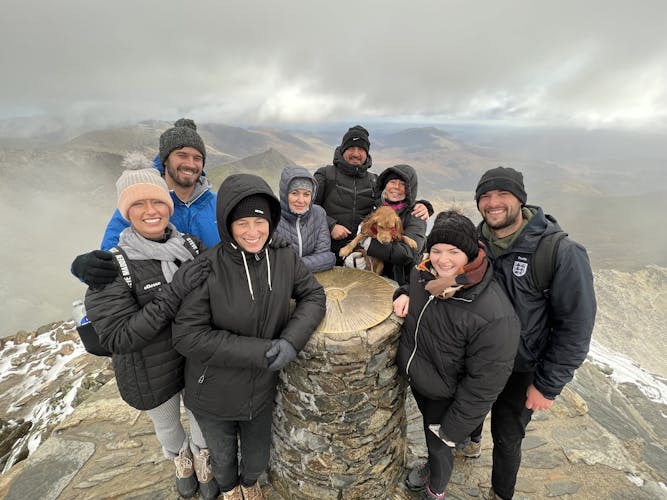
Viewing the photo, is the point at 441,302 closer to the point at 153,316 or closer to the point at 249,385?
the point at 249,385

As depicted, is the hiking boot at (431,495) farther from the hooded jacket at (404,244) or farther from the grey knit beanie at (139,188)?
the grey knit beanie at (139,188)

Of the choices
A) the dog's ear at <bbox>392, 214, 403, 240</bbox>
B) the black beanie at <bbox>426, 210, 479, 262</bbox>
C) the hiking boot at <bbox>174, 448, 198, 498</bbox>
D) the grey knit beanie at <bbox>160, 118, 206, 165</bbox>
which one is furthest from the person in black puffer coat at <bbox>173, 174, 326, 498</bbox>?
the dog's ear at <bbox>392, 214, 403, 240</bbox>

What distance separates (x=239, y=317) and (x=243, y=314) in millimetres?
44

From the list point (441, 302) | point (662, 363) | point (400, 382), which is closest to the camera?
point (441, 302)

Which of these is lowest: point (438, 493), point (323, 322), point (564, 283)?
point (438, 493)

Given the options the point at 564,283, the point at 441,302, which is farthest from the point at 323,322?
the point at 564,283

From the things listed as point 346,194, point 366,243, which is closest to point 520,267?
point 366,243

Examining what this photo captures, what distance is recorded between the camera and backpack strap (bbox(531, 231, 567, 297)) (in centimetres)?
308

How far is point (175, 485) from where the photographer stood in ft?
15.2

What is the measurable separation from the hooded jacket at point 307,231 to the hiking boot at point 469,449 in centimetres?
363

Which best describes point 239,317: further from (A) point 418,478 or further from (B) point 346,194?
(A) point 418,478

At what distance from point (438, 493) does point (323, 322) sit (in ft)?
9.05

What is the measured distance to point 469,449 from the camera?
16.9ft

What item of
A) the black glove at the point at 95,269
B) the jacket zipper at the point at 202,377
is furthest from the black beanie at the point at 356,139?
the jacket zipper at the point at 202,377
